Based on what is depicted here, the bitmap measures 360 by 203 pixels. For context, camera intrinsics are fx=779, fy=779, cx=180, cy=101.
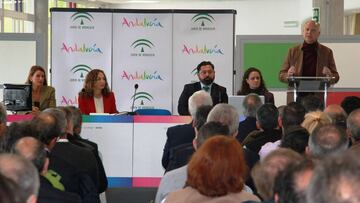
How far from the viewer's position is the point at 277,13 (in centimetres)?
2495

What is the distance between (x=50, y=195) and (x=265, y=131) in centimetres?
274

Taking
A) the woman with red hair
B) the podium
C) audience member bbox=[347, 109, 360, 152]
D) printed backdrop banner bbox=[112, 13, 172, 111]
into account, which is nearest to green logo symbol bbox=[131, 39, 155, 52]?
printed backdrop banner bbox=[112, 13, 172, 111]

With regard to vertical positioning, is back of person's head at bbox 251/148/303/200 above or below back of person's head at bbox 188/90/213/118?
below

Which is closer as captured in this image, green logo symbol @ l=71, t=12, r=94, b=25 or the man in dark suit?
the man in dark suit

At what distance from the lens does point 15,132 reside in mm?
4492

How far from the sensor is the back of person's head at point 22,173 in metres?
2.28

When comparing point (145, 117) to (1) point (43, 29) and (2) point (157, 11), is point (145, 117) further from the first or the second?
(1) point (43, 29)

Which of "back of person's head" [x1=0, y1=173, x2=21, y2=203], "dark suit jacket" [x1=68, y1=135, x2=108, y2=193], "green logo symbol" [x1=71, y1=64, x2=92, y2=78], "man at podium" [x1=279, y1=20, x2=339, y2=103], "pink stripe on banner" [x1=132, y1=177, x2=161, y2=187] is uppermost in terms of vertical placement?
"man at podium" [x1=279, y1=20, x2=339, y2=103]

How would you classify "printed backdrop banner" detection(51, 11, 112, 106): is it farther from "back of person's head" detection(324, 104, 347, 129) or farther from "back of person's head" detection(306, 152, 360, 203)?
"back of person's head" detection(306, 152, 360, 203)

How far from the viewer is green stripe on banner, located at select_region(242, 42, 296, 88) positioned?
11.5 meters

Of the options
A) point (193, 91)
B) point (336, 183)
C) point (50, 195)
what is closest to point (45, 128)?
point (50, 195)

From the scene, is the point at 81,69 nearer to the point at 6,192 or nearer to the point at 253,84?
the point at 253,84

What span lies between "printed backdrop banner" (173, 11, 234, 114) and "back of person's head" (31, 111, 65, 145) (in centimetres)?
663

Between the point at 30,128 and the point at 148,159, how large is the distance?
13.3 feet
